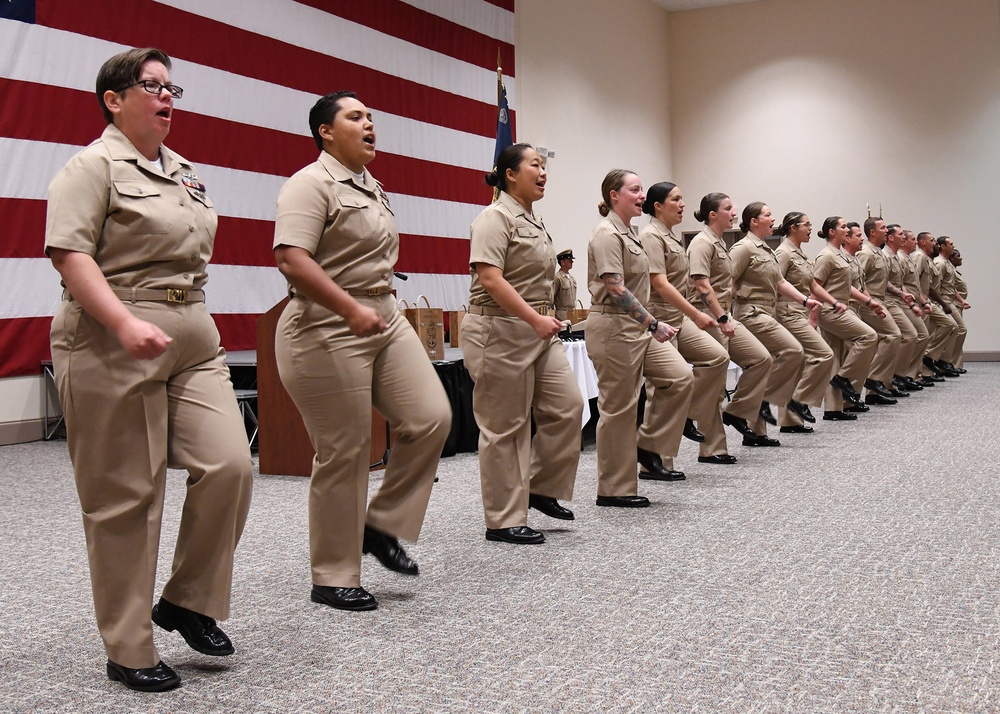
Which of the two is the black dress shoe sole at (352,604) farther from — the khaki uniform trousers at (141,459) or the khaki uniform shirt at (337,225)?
the khaki uniform shirt at (337,225)

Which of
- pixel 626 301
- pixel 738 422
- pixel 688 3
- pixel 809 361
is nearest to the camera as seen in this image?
pixel 626 301

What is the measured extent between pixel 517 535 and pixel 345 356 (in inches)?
44.3

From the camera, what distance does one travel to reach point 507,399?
12.1 feet

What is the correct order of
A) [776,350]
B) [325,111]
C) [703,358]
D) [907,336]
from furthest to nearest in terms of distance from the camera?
1. [907,336]
2. [776,350]
3. [703,358]
4. [325,111]

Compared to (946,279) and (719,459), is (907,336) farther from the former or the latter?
(719,459)

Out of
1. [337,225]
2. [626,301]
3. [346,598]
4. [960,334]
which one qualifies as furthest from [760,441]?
[960,334]

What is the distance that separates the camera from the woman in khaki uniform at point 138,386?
2205 millimetres

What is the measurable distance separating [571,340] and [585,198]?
6.81 m

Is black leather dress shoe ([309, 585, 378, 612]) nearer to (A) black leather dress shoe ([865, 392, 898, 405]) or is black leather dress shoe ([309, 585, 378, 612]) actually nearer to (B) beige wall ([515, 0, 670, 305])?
(A) black leather dress shoe ([865, 392, 898, 405])

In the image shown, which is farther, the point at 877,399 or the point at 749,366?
the point at 877,399

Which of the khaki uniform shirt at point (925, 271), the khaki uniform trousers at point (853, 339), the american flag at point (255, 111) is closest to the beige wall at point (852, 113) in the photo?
the khaki uniform shirt at point (925, 271)

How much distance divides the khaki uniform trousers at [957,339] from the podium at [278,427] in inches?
325

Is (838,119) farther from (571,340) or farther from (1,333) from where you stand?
(1,333)

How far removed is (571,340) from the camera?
639 centimetres
